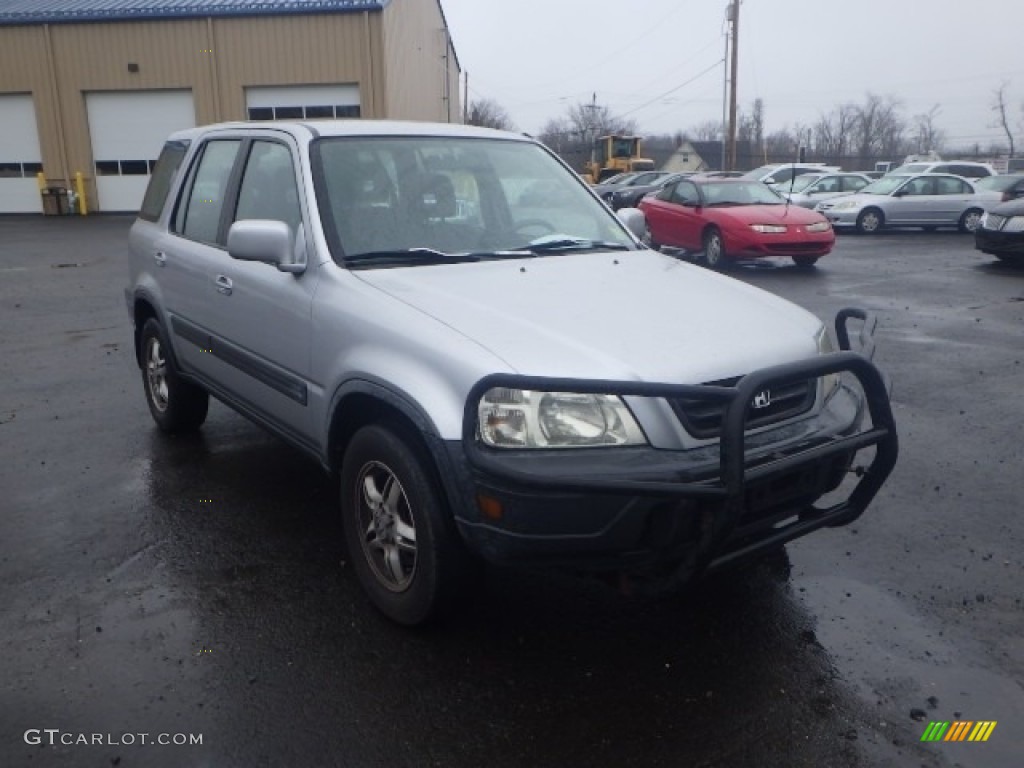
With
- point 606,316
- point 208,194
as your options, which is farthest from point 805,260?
point 606,316

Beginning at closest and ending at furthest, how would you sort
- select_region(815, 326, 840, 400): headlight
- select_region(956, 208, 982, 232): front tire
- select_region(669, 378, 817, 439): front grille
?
1. select_region(669, 378, 817, 439): front grille
2. select_region(815, 326, 840, 400): headlight
3. select_region(956, 208, 982, 232): front tire

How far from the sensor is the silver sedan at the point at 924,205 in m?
21.0

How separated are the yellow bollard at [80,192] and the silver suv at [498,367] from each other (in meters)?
26.3

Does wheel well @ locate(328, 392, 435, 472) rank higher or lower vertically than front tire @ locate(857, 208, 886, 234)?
higher

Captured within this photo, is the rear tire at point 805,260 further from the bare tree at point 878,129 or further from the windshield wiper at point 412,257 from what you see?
the bare tree at point 878,129

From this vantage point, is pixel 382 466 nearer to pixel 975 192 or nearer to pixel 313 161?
pixel 313 161

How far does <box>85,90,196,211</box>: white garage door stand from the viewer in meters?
28.0

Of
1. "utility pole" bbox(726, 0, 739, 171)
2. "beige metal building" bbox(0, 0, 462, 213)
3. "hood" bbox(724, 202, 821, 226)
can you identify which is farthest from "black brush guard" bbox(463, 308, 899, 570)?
"utility pole" bbox(726, 0, 739, 171)

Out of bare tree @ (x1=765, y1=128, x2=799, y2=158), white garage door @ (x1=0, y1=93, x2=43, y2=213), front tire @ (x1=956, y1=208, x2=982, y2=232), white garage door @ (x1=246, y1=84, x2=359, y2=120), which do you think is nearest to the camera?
front tire @ (x1=956, y1=208, x2=982, y2=232)

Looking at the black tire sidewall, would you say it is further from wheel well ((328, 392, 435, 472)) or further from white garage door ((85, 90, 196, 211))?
white garage door ((85, 90, 196, 211))

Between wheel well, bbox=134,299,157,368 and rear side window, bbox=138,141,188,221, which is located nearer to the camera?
rear side window, bbox=138,141,188,221

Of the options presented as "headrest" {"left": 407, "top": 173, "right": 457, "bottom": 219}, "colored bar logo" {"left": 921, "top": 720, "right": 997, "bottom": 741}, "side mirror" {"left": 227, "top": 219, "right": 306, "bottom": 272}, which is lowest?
"colored bar logo" {"left": 921, "top": 720, "right": 997, "bottom": 741}

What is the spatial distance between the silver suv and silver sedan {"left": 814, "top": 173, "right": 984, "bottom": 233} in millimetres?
18308

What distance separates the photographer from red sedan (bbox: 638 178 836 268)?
14.0m
